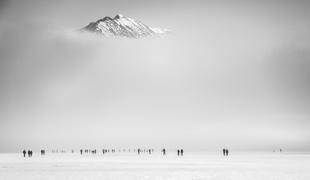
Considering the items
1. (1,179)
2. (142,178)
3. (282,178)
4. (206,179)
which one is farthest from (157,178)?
(1,179)

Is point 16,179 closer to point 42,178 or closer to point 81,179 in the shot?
point 42,178

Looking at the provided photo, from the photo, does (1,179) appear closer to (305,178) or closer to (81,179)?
(81,179)

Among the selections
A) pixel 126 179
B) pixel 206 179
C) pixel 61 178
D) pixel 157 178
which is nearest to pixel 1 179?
pixel 61 178

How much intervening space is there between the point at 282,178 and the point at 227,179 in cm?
392

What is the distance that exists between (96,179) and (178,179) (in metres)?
5.58

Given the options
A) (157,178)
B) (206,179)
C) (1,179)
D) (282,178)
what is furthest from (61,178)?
(282,178)

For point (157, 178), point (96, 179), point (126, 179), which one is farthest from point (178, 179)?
point (96, 179)

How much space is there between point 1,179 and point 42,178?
273 cm

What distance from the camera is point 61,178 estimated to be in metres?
30.9

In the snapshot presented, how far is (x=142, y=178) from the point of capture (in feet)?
101

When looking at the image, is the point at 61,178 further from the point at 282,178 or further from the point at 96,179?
the point at 282,178

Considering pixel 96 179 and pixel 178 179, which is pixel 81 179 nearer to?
pixel 96 179

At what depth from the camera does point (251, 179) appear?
3019 centimetres

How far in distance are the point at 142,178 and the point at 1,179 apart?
959 cm
